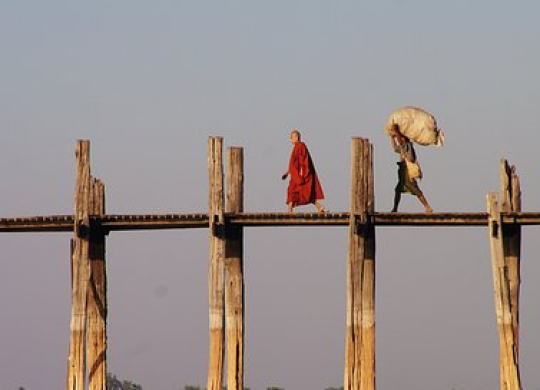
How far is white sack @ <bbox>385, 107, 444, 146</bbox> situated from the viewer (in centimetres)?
2889

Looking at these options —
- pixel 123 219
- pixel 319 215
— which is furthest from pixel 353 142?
pixel 123 219

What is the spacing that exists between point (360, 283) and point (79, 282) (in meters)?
3.80

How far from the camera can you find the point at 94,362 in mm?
28641

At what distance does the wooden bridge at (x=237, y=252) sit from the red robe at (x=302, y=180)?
0.58 meters

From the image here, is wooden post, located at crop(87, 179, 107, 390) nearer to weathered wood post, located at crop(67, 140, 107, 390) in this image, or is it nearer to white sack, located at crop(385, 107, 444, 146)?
weathered wood post, located at crop(67, 140, 107, 390)

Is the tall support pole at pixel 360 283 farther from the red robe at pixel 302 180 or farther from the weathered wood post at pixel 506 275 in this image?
the weathered wood post at pixel 506 275

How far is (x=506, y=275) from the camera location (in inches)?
1117

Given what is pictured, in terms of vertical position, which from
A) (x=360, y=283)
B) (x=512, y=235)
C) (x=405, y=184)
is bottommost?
(x=360, y=283)

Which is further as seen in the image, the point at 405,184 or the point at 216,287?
the point at 405,184

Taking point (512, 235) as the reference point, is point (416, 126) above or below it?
above

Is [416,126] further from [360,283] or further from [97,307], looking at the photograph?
[97,307]

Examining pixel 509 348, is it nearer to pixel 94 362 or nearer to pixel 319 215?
pixel 319 215

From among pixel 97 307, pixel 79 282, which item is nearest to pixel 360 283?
pixel 97 307

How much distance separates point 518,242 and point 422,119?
211cm
